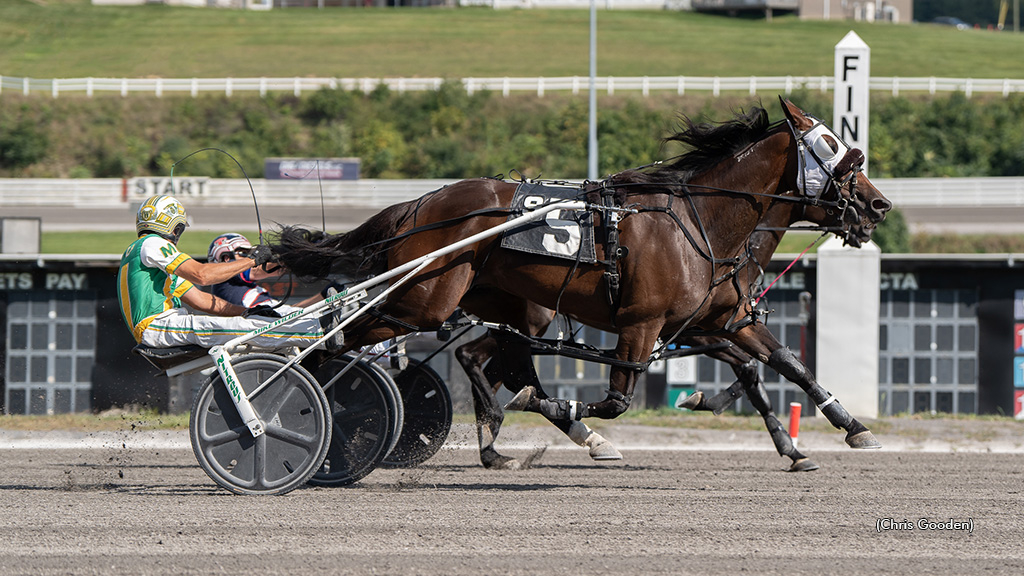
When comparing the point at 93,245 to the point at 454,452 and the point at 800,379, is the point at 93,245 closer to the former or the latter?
the point at 454,452

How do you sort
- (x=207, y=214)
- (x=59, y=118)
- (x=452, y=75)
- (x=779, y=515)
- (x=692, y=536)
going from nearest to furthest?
(x=692, y=536), (x=779, y=515), (x=207, y=214), (x=59, y=118), (x=452, y=75)

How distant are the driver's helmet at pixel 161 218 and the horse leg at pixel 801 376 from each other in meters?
3.69

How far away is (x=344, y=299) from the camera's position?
21.4 feet

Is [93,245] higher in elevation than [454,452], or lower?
higher

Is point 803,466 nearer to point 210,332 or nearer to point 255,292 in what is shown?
point 210,332

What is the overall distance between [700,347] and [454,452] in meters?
2.44

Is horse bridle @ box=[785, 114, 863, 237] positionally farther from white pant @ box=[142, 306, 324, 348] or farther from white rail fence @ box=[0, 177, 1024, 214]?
white rail fence @ box=[0, 177, 1024, 214]

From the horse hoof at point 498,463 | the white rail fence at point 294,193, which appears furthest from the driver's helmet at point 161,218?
the white rail fence at point 294,193

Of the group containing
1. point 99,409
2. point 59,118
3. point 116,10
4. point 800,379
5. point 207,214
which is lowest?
point 99,409

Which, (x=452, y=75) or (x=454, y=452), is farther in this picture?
(x=452, y=75)

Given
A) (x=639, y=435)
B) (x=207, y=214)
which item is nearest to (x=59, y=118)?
(x=207, y=214)

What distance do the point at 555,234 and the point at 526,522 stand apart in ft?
6.13

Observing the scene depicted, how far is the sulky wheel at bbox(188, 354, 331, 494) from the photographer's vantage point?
6195mm

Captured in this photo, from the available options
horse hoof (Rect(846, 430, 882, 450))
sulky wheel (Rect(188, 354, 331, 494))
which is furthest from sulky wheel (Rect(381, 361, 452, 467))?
horse hoof (Rect(846, 430, 882, 450))
